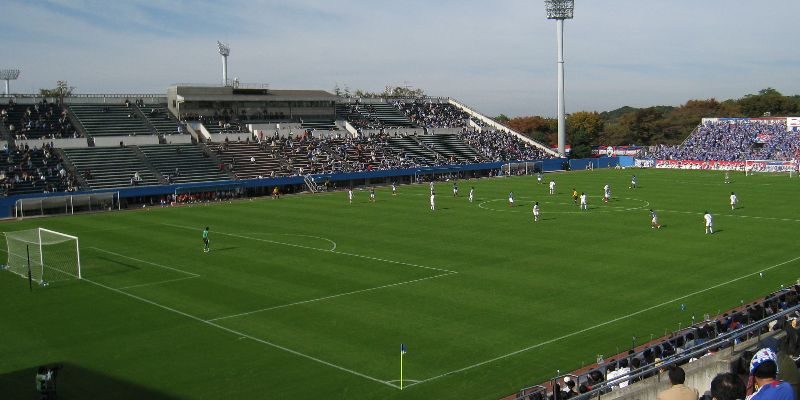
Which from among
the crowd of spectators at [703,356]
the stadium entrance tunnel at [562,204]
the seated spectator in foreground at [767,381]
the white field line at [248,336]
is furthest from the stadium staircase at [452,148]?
the seated spectator in foreground at [767,381]

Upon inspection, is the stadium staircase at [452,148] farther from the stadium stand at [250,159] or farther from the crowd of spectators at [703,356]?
the crowd of spectators at [703,356]

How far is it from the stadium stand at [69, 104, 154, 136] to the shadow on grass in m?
56.9

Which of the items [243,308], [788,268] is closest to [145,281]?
[243,308]

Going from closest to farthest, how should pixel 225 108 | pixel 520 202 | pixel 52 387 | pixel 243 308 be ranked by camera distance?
pixel 52 387 → pixel 243 308 → pixel 520 202 → pixel 225 108

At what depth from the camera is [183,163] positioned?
229 ft

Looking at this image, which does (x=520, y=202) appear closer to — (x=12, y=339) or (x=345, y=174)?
(x=345, y=174)

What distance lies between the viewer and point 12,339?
22156 millimetres

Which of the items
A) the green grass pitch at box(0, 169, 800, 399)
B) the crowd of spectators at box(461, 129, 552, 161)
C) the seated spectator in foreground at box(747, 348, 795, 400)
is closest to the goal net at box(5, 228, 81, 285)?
the green grass pitch at box(0, 169, 800, 399)

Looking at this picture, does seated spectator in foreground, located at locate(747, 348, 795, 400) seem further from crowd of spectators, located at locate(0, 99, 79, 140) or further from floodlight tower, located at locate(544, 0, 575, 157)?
floodlight tower, located at locate(544, 0, 575, 157)

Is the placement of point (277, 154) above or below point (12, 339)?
above

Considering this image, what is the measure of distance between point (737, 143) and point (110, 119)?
78442 mm

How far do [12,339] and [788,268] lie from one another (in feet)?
96.9

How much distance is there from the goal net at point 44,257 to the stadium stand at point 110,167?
82.4 ft

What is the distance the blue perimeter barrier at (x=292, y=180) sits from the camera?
55.8 metres
